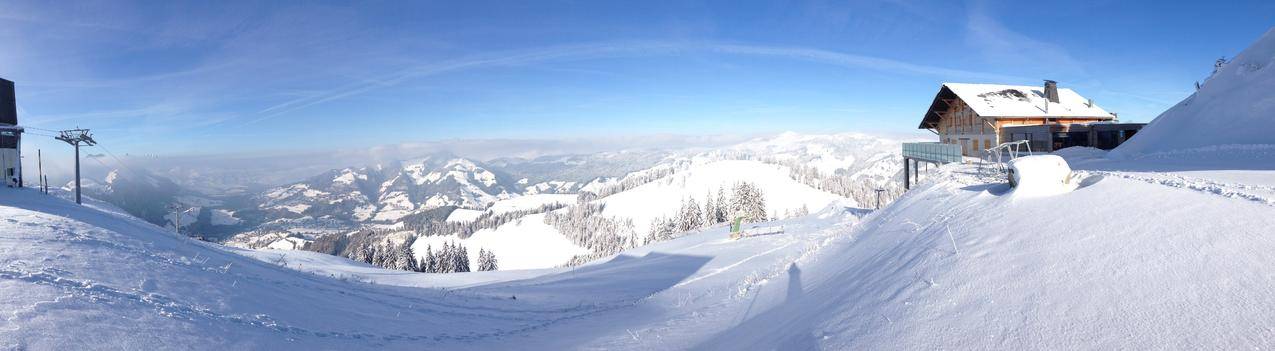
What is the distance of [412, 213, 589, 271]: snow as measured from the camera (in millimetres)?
136875

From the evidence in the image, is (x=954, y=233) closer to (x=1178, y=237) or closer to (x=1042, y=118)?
(x=1178, y=237)

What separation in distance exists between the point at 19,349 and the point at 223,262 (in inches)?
230

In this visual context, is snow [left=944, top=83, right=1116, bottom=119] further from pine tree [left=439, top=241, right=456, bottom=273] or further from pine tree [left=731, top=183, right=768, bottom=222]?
pine tree [left=439, top=241, right=456, bottom=273]

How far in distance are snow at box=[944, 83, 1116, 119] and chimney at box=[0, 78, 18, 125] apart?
54.4 metres

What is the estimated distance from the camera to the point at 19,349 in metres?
4.73

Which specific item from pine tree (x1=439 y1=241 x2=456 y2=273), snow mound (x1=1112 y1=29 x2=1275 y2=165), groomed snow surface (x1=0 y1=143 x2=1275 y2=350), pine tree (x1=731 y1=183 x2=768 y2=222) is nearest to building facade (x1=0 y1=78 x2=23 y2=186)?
groomed snow surface (x1=0 y1=143 x2=1275 y2=350)

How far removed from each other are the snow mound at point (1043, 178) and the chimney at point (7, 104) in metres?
42.7

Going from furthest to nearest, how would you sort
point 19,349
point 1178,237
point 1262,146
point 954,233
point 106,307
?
point 1262,146, point 954,233, point 106,307, point 1178,237, point 19,349

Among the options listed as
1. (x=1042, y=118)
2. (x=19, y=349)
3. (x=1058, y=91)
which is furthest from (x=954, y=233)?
(x=1058, y=91)

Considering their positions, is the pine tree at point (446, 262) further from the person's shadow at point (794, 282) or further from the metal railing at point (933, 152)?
the person's shadow at point (794, 282)

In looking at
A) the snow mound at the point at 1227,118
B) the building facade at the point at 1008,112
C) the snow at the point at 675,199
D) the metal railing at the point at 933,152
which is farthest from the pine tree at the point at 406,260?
A: the snow at the point at 675,199

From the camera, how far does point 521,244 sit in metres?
152

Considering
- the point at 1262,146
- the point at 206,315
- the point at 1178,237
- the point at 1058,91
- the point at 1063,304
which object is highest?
the point at 1058,91

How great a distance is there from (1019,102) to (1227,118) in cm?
1579
